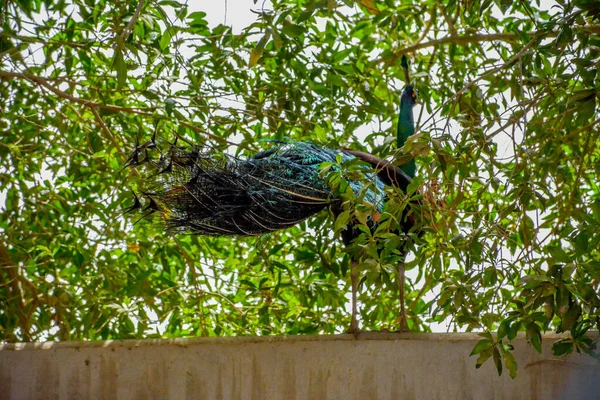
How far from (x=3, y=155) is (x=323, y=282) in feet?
5.75

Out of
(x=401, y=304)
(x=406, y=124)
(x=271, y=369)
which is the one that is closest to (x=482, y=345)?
(x=271, y=369)

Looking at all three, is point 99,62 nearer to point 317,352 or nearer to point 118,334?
point 118,334

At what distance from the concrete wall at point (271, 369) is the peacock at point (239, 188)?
0.37 metres

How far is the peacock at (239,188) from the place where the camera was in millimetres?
3127

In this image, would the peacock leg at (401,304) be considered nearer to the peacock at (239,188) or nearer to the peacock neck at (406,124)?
the peacock at (239,188)

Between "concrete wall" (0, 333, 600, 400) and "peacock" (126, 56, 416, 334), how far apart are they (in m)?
0.37

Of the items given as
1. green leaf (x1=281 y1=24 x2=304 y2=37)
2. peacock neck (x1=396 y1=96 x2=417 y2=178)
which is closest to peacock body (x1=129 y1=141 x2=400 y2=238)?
green leaf (x1=281 y1=24 x2=304 y2=37)

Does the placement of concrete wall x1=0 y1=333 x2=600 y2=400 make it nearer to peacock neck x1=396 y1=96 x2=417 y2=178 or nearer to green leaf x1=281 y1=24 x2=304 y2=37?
peacock neck x1=396 y1=96 x2=417 y2=178

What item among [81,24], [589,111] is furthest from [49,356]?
[589,111]

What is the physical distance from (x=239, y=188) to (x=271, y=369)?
747 mm

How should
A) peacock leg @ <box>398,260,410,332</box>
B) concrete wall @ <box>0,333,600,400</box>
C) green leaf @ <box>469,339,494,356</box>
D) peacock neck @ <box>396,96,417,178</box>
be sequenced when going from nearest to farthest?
green leaf @ <box>469,339,494,356</box>
concrete wall @ <box>0,333,600,400</box>
peacock leg @ <box>398,260,410,332</box>
peacock neck @ <box>396,96,417,178</box>

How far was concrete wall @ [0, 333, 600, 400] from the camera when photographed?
10.9ft

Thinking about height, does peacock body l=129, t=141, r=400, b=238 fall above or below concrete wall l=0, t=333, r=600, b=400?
above

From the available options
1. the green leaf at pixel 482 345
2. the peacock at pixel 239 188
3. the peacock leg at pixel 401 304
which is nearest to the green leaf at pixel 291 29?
the peacock at pixel 239 188
